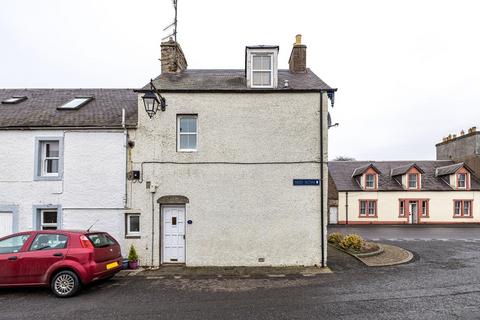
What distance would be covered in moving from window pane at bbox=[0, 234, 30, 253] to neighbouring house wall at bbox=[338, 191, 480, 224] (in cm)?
2672

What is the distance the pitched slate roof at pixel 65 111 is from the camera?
10930 millimetres

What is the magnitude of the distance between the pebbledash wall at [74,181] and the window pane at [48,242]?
277 centimetres

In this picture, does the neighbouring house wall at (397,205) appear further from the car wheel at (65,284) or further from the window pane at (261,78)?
the car wheel at (65,284)

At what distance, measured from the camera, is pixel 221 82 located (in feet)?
38.4

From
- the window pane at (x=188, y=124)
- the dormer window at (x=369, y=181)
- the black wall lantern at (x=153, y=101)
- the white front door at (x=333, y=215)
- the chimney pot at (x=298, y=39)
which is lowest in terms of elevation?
the white front door at (x=333, y=215)

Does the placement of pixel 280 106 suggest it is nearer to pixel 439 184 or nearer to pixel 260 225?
pixel 260 225

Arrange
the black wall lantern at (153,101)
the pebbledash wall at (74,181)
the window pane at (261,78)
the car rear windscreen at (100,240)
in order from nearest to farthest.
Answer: the car rear windscreen at (100,240) → the black wall lantern at (153,101) → the pebbledash wall at (74,181) → the window pane at (261,78)

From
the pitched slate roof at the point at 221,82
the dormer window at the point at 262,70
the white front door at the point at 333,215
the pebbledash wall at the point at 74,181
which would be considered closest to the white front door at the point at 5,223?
the pebbledash wall at the point at 74,181

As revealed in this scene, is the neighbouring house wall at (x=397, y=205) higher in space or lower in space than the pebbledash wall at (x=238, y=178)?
lower

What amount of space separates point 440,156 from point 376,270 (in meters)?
33.2

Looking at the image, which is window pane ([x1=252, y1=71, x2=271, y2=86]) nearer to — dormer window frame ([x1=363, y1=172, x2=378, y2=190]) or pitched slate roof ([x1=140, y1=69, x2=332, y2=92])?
pitched slate roof ([x1=140, y1=69, x2=332, y2=92])

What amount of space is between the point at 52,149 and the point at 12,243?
4362 millimetres

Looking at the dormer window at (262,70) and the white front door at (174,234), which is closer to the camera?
the white front door at (174,234)

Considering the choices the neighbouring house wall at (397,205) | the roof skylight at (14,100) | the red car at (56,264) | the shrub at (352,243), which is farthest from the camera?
the neighbouring house wall at (397,205)
